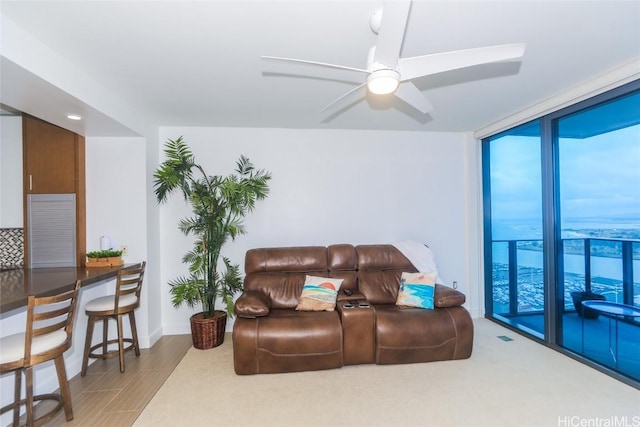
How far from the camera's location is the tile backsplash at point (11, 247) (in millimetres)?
2893

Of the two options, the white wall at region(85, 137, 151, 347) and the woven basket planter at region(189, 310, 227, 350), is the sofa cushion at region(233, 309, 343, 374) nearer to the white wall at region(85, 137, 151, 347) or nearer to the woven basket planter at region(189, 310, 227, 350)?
the woven basket planter at region(189, 310, 227, 350)

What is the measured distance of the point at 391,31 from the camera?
1364mm

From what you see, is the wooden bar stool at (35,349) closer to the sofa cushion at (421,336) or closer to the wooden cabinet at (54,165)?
the wooden cabinet at (54,165)

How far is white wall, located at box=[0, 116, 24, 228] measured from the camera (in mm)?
2939

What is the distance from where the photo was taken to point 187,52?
2.11 m

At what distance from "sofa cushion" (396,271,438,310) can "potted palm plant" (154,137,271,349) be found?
73.7 inches

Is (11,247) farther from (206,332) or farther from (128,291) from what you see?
(206,332)

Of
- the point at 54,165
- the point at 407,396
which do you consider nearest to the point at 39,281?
the point at 54,165

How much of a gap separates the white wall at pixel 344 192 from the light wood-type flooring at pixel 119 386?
2.20ft

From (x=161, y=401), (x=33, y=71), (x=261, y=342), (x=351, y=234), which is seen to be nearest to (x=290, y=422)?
(x=261, y=342)

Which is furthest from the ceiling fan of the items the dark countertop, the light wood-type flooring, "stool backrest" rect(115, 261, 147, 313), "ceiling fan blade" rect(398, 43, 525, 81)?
the light wood-type flooring

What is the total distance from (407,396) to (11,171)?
429cm

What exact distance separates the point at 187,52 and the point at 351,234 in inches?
110

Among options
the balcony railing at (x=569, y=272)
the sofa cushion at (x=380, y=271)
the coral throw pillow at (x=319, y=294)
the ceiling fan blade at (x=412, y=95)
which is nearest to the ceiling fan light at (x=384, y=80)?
the ceiling fan blade at (x=412, y=95)
